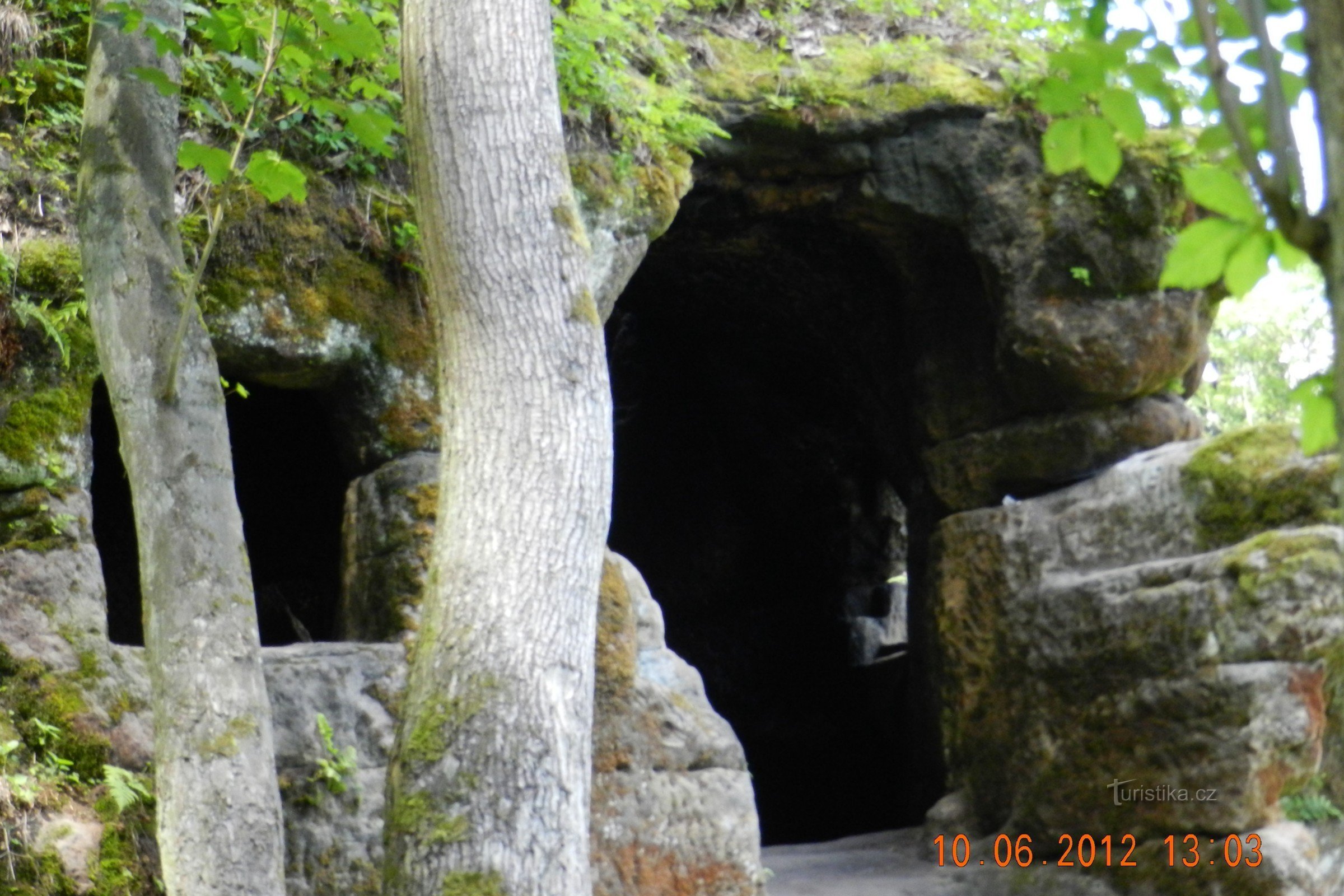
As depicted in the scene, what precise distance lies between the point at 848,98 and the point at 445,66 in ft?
Answer: 14.2

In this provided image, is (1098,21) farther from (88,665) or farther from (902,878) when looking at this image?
(902,878)

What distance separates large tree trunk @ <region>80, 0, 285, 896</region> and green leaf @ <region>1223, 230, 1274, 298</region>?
2621 mm

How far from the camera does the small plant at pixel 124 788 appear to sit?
11.6 feet

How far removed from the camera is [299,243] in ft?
15.9

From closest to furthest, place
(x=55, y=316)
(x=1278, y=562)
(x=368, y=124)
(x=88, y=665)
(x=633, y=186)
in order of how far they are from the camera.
Answer: (x=368, y=124), (x=88, y=665), (x=55, y=316), (x=633, y=186), (x=1278, y=562)

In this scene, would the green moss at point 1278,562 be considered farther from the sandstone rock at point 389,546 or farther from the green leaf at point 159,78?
the green leaf at point 159,78

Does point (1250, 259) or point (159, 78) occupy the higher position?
point (159, 78)

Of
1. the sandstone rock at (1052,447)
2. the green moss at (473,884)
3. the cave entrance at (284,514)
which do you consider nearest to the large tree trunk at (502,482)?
the green moss at (473,884)

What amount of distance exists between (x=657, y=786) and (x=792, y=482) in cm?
662

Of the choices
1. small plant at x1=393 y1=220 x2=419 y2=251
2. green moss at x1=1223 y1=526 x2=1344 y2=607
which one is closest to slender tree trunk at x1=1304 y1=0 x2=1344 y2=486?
small plant at x1=393 y1=220 x2=419 y2=251

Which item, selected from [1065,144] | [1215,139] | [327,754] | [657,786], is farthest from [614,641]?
[1215,139]

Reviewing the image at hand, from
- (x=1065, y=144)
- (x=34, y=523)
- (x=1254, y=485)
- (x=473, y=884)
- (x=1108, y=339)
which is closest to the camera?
(x=1065, y=144)

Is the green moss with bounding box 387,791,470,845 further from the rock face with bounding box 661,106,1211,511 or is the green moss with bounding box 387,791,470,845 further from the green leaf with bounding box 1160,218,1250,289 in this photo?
the rock face with bounding box 661,106,1211,511

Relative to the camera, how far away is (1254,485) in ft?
20.7
